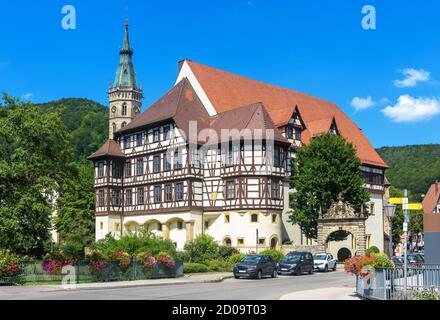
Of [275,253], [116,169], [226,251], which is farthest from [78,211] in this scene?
[275,253]

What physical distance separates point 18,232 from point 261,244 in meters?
24.0

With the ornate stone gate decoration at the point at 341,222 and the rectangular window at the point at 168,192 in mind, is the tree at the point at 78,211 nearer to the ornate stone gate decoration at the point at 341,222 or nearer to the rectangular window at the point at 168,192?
the rectangular window at the point at 168,192

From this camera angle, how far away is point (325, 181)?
51.0 metres

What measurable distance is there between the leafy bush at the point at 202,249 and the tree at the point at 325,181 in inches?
344

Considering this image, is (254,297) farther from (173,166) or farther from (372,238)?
(372,238)

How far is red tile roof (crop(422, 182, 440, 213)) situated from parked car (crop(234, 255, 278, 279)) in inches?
2969

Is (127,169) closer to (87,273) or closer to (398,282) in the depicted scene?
(87,273)

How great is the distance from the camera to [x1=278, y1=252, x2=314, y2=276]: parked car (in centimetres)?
3822

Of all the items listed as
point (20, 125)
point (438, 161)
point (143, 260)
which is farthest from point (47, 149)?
point (438, 161)

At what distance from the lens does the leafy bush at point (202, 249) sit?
47.0 m

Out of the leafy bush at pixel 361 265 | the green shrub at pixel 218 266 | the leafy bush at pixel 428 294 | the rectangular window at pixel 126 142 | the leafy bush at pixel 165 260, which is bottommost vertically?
the green shrub at pixel 218 266

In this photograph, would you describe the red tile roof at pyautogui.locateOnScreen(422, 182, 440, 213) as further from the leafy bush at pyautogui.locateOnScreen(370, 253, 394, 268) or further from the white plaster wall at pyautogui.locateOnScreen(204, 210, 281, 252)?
the leafy bush at pyautogui.locateOnScreen(370, 253, 394, 268)

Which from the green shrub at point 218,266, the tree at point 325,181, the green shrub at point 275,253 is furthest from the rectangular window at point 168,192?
the green shrub at point 218,266

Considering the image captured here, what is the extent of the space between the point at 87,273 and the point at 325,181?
26.3m
